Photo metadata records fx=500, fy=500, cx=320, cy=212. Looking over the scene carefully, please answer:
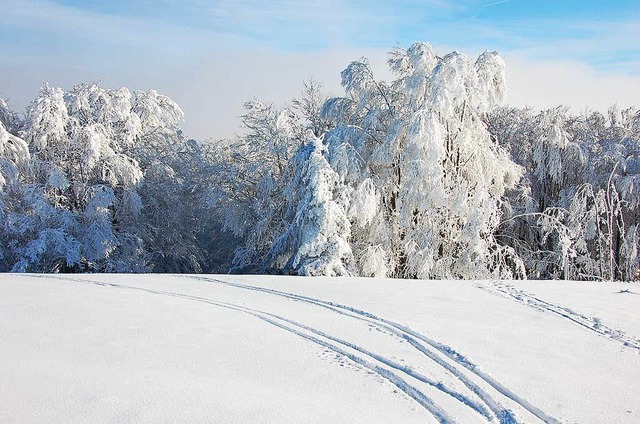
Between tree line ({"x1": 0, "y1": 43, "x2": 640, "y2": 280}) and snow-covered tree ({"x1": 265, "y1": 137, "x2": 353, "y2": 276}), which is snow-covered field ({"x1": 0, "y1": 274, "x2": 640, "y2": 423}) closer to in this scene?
snow-covered tree ({"x1": 265, "y1": 137, "x2": 353, "y2": 276})

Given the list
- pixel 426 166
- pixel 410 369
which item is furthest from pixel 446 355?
pixel 426 166

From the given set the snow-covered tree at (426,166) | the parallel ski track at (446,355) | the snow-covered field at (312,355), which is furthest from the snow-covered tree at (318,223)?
the parallel ski track at (446,355)

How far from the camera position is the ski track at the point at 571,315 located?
23.9ft

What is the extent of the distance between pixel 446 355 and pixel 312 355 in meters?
1.68

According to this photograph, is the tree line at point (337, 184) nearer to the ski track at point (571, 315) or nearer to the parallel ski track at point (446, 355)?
the ski track at point (571, 315)

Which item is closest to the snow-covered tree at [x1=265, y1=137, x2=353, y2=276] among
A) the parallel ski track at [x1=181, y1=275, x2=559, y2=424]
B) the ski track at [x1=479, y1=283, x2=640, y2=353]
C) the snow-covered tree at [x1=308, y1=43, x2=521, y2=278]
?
the snow-covered tree at [x1=308, y1=43, x2=521, y2=278]

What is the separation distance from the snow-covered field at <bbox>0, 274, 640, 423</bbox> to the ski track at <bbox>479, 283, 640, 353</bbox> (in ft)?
0.12

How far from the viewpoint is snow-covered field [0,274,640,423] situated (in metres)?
4.69

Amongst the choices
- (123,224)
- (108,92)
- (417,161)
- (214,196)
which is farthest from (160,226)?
(417,161)

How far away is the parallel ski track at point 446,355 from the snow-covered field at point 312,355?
0.02m

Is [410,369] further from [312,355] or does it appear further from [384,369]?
[312,355]

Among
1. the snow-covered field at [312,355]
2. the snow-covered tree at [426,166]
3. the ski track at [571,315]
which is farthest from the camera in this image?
the snow-covered tree at [426,166]

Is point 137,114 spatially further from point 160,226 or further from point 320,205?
point 320,205

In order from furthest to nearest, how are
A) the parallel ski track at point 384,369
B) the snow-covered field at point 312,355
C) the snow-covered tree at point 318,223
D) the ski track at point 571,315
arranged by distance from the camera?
the snow-covered tree at point 318,223 < the ski track at point 571,315 < the parallel ski track at point 384,369 < the snow-covered field at point 312,355
